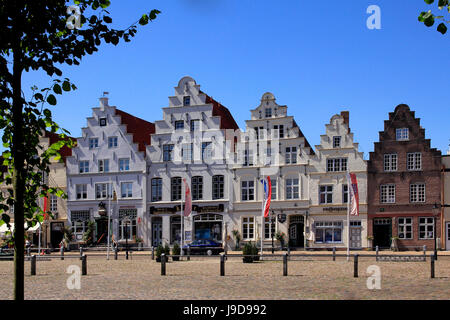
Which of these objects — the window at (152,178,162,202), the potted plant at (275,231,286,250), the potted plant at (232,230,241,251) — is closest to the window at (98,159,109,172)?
the window at (152,178,162,202)

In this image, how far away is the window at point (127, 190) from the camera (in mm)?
52906

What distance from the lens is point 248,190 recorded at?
4959cm

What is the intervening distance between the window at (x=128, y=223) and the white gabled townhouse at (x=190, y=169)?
163 cm

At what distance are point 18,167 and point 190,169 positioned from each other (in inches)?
1705

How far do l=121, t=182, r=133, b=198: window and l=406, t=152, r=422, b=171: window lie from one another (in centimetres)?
2435

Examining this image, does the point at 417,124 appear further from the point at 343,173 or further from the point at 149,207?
the point at 149,207

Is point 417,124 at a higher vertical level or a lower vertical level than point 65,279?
higher

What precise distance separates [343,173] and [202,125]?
509 inches

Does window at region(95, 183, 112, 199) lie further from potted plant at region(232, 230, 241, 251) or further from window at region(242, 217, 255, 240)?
window at region(242, 217, 255, 240)

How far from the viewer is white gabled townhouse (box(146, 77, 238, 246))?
50219 mm

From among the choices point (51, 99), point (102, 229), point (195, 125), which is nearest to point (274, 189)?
point (195, 125)

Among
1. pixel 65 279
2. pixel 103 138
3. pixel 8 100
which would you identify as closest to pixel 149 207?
→ pixel 103 138

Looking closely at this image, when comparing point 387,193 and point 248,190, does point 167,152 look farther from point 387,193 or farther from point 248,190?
point 387,193
